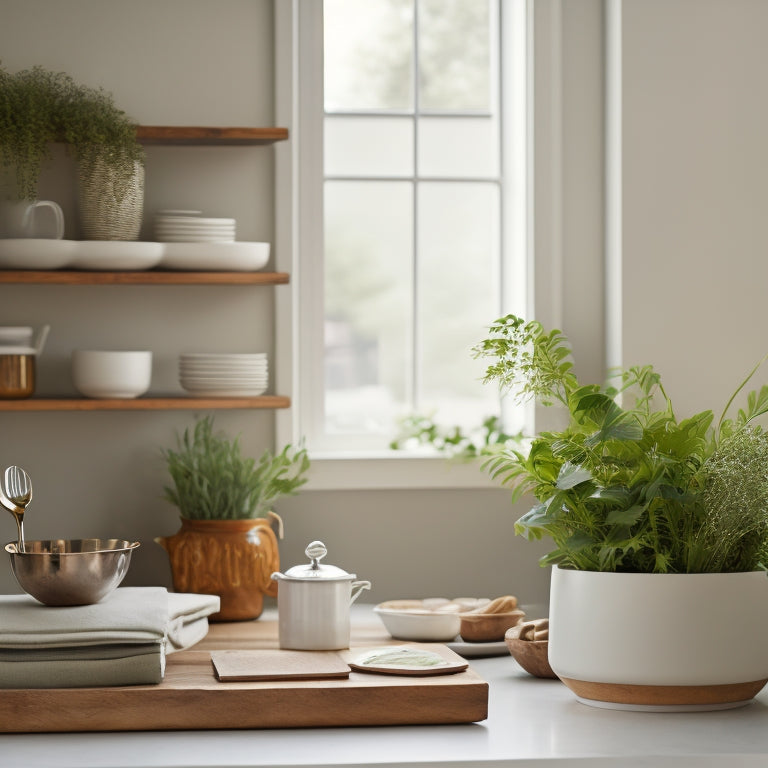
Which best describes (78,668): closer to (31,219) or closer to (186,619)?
(186,619)

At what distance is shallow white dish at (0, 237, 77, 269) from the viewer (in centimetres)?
212

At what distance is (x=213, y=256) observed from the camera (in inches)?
85.3

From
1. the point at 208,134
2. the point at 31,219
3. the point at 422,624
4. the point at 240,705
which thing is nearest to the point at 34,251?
the point at 31,219

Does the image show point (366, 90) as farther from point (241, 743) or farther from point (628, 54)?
point (241, 743)

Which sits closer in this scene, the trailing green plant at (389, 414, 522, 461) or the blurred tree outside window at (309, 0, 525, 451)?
the trailing green plant at (389, 414, 522, 461)

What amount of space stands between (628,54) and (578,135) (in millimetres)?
204

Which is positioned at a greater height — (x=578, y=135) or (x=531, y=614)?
(x=578, y=135)

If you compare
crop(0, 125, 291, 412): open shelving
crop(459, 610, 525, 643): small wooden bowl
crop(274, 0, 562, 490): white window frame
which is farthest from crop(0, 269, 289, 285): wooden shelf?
crop(459, 610, 525, 643): small wooden bowl

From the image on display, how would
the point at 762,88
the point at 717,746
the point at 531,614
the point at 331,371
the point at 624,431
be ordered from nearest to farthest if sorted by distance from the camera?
the point at 717,746 → the point at 624,431 → the point at 531,614 → the point at 762,88 → the point at 331,371

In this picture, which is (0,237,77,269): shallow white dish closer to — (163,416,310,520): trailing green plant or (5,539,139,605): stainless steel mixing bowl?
(163,416,310,520): trailing green plant

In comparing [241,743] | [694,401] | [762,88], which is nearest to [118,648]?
[241,743]

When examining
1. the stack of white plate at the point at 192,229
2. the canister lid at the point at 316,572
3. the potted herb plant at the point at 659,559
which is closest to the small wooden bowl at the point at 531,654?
the potted herb plant at the point at 659,559

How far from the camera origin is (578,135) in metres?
2.38

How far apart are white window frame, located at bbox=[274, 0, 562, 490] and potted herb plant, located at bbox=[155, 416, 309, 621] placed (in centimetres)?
19
